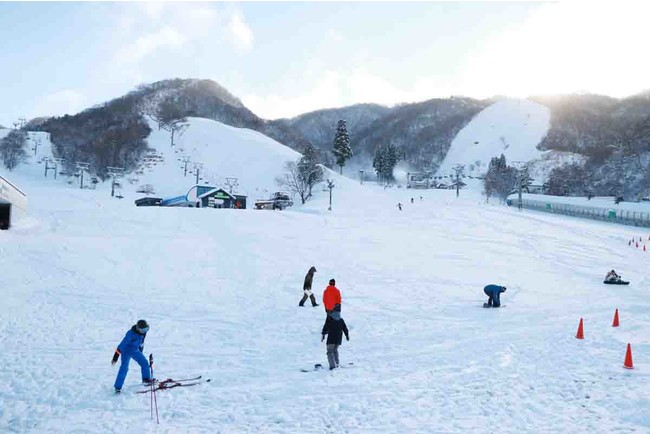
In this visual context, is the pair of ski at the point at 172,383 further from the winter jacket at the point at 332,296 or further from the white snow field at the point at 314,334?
the winter jacket at the point at 332,296

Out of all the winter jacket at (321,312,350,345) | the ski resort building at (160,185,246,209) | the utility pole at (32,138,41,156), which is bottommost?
the winter jacket at (321,312,350,345)

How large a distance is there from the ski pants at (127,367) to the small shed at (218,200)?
52.5m

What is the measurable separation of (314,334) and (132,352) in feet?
16.7

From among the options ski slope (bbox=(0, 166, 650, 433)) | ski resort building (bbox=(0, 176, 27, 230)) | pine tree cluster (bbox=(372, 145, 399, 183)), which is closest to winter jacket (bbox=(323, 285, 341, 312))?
ski slope (bbox=(0, 166, 650, 433))

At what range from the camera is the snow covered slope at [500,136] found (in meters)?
151

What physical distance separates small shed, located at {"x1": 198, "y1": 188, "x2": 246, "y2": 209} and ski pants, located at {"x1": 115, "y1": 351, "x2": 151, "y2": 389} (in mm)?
52543

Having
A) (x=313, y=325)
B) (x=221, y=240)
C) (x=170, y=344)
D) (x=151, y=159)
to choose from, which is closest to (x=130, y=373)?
(x=170, y=344)

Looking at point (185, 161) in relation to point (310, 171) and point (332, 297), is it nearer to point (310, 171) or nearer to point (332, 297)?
point (310, 171)

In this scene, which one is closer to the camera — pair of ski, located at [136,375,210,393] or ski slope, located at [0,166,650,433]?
ski slope, located at [0,166,650,433]

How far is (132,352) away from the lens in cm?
833

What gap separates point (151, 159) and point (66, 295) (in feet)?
267

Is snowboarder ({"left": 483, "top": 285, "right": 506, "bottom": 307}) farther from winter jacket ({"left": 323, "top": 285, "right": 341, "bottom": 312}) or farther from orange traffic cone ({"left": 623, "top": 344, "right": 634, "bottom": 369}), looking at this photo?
winter jacket ({"left": 323, "top": 285, "right": 341, "bottom": 312})

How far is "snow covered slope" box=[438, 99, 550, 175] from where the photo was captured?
15100 cm

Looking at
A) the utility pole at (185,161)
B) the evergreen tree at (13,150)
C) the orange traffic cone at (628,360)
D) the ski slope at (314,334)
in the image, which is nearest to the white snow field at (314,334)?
the ski slope at (314,334)
